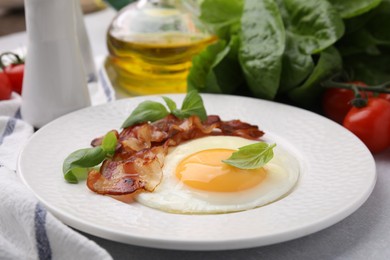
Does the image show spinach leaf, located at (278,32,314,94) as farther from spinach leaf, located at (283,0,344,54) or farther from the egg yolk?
the egg yolk

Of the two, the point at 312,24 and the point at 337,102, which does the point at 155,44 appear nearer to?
the point at 312,24

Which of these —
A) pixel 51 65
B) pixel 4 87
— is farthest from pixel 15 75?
pixel 51 65

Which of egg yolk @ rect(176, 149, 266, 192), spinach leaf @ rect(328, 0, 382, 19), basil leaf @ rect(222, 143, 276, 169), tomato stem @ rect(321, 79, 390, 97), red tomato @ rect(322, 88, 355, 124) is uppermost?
spinach leaf @ rect(328, 0, 382, 19)

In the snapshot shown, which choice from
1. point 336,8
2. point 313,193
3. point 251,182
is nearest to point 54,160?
point 251,182

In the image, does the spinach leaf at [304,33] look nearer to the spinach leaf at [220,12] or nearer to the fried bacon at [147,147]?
the spinach leaf at [220,12]

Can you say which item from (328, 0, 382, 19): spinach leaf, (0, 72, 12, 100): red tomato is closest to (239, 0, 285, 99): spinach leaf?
(328, 0, 382, 19): spinach leaf

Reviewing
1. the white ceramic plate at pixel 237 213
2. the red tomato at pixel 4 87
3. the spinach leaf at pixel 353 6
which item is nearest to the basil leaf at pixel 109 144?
the white ceramic plate at pixel 237 213

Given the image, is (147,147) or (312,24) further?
(312,24)
